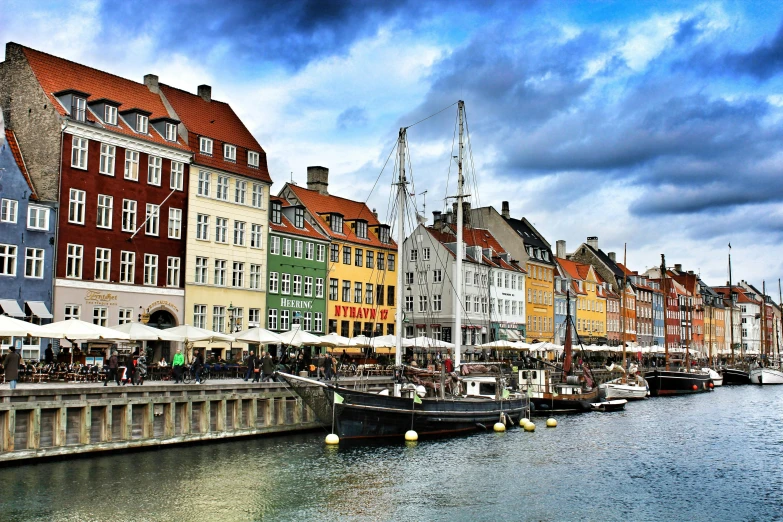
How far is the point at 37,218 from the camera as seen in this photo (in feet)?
150

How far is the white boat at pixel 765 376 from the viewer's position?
98.6m

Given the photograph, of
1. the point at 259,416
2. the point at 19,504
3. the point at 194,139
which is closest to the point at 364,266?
the point at 194,139

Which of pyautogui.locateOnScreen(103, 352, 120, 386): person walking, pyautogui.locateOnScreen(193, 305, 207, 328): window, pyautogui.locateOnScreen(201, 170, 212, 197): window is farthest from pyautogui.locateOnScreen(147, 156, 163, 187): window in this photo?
pyautogui.locateOnScreen(103, 352, 120, 386): person walking

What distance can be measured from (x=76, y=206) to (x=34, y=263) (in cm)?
427

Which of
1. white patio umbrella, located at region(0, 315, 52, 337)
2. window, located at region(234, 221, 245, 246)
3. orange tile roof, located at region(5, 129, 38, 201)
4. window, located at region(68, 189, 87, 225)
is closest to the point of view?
white patio umbrella, located at region(0, 315, 52, 337)

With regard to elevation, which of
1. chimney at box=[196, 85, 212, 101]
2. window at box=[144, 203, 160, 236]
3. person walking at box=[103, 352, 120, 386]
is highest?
chimney at box=[196, 85, 212, 101]

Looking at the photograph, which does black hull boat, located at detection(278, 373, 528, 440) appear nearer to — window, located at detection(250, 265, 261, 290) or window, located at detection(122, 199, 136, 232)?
window, located at detection(122, 199, 136, 232)

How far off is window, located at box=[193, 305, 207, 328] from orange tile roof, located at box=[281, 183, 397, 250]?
14903 mm

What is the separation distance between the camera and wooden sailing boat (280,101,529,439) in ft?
119

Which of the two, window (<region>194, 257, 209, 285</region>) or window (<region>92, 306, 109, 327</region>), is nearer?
window (<region>92, 306, 109, 327</region>)

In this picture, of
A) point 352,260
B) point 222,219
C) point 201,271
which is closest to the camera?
point 201,271

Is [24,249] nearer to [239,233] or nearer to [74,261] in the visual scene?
[74,261]

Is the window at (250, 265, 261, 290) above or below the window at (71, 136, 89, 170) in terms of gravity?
below

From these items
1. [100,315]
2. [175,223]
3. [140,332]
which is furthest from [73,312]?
[140,332]
